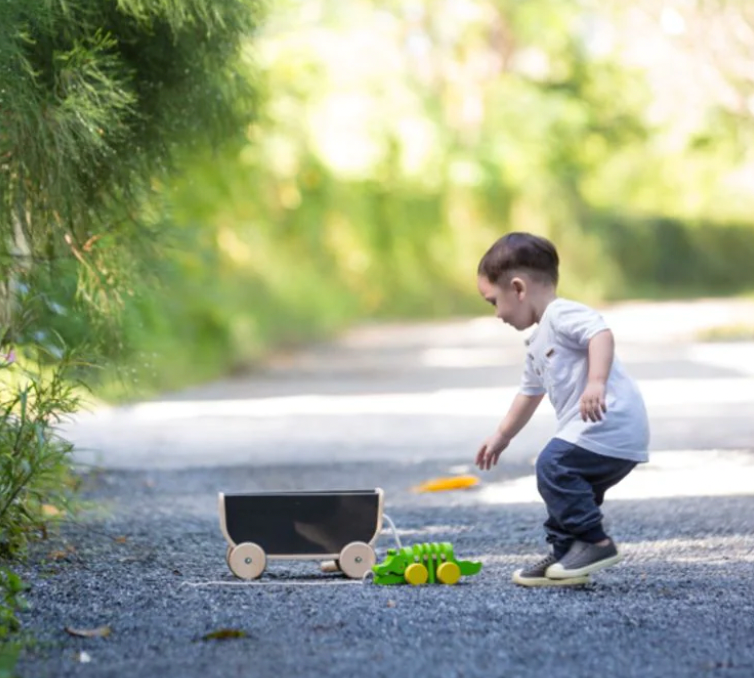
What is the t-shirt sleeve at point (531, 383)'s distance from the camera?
5.32 m

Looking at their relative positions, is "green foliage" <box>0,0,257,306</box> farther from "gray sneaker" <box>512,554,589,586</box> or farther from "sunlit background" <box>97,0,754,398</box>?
"gray sneaker" <box>512,554,589,586</box>

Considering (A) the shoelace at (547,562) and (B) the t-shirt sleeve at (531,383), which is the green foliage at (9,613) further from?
(B) the t-shirt sleeve at (531,383)

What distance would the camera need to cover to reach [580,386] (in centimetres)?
511

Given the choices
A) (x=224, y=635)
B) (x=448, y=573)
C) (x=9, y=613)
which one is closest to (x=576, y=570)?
(x=448, y=573)

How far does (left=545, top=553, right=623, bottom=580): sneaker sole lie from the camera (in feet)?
16.4

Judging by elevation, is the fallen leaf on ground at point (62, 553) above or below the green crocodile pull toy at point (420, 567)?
above

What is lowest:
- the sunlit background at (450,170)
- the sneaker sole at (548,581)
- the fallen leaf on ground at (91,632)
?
the fallen leaf on ground at (91,632)

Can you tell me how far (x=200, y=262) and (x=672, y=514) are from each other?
35.7 feet

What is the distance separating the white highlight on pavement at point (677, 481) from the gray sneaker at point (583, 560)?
8.71 feet

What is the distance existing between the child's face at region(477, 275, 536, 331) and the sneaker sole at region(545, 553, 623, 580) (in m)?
0.78

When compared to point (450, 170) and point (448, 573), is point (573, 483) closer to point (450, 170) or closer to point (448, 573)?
point (448, 573)

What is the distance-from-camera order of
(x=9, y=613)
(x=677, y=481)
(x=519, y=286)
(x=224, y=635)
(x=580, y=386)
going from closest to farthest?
(x=224, y=635)
(x=9, y=613)
(x=580, y=386)
(x=519, y=286)
(x=677, y=481)

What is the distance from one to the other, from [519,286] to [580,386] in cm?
38

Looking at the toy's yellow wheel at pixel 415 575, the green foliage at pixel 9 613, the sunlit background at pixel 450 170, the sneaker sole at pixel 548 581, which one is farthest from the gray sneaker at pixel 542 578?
the sunlit background at pixel 450 170
